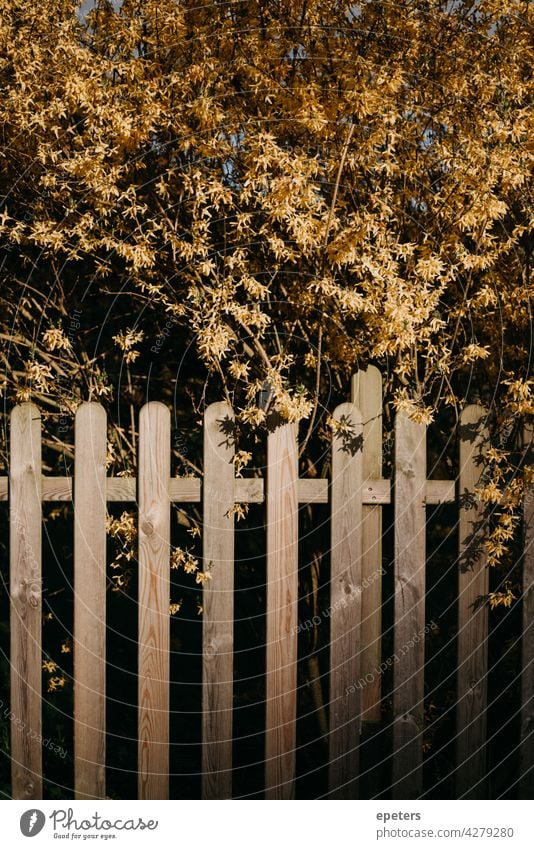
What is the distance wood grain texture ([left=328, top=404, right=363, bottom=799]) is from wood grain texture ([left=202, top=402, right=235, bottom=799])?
0.40m

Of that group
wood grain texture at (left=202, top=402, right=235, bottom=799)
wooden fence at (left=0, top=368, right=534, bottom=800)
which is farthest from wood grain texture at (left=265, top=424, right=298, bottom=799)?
wood grain texture at (left=202, top=402, right=235, bottom=799)

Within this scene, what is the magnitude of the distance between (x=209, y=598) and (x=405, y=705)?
2.96 feet

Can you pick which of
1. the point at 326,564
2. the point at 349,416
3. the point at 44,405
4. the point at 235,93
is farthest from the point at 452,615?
the point at 235,93

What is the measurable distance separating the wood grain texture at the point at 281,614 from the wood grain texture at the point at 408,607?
1.34ft

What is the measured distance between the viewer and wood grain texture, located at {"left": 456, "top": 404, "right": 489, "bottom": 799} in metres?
2.99

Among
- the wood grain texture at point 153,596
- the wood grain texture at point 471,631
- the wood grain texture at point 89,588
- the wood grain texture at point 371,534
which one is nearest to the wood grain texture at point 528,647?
the wood grain texture at point 471,631

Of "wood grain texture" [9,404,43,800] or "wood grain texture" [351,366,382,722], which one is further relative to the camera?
"wood grain texture" [351,366,382,722]

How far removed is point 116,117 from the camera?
9.83 ft

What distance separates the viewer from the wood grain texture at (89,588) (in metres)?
2.84

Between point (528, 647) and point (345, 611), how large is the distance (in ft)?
2.49

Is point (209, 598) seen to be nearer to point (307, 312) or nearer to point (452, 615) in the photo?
point (307, 312)

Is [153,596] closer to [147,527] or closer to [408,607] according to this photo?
[147,527]

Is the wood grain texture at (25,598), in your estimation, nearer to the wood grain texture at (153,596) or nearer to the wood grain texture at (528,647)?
the wood grain texture at (153,596)

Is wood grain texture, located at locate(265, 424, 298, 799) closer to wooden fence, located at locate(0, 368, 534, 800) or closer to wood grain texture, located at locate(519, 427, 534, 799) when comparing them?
wooden fence, located at locate(0, 368, 534, 800)
